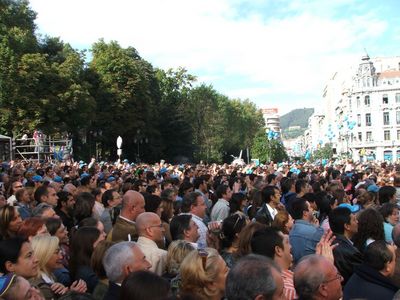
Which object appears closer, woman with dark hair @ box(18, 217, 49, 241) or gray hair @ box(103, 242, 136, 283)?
gray hair @ box(103, 242, 136, 283)

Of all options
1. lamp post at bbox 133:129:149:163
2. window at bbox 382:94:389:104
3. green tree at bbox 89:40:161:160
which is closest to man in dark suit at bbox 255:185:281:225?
green tree at bbox 89:40:161:160

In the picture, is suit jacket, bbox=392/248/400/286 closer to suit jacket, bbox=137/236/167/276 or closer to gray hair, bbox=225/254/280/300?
gray hair, bbox=225/254/280/300

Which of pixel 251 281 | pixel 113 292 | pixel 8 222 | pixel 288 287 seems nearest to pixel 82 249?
pixel 113 292

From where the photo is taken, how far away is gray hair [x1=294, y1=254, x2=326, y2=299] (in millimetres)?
3490

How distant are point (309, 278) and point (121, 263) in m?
1.45

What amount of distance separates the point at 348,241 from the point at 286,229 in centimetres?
86

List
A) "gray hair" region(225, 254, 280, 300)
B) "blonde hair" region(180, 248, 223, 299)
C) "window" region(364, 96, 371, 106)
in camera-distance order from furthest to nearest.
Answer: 1. "window" region(364, 96, 371, 106)
2. "blonde hair" region(180, 248, 223, 299)
3. "gray hair" region(225, 254, 280, 300)

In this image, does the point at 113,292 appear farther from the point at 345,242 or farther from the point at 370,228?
the point at 370,228

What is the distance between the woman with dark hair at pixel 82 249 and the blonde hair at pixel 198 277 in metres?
1.29

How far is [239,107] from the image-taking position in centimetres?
9788

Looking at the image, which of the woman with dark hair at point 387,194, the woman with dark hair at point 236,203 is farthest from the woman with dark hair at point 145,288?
the woman with dark hair at point 387,194

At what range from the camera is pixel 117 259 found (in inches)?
159

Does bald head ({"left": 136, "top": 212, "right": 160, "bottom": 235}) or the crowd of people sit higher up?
bald head ({"left": 136, "top": 212, "right": 160, "bottom": 235})

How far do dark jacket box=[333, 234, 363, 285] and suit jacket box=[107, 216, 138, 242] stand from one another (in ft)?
7.53
